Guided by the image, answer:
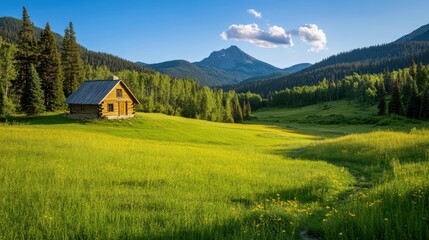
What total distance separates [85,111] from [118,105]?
210 inches

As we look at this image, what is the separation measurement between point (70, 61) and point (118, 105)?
3108 cm

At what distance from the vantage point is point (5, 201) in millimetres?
8617

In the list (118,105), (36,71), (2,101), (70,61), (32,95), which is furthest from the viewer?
(70,61)

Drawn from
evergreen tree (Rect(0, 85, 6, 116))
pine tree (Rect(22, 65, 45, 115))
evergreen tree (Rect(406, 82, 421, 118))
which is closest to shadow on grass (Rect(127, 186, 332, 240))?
pine tree (Rect(22, 65, 45, 115))

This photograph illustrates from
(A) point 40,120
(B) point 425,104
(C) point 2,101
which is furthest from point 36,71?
(B) point 425,104

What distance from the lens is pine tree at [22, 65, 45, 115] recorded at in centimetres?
5612

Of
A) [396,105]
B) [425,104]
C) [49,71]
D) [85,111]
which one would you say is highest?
[49,71]

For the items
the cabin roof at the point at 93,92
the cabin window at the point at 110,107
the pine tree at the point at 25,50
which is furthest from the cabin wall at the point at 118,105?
the pine tree at the point at 25,50

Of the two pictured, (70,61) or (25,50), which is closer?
(25,50)

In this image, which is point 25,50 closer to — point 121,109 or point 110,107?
point 110,107

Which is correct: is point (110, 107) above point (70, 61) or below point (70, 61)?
below

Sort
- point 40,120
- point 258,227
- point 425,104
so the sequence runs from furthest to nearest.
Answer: point 425,104, point 40,120, point 258,227

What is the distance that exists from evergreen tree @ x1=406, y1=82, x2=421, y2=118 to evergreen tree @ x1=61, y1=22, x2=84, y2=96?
9035cm

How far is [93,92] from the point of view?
52094 mm
